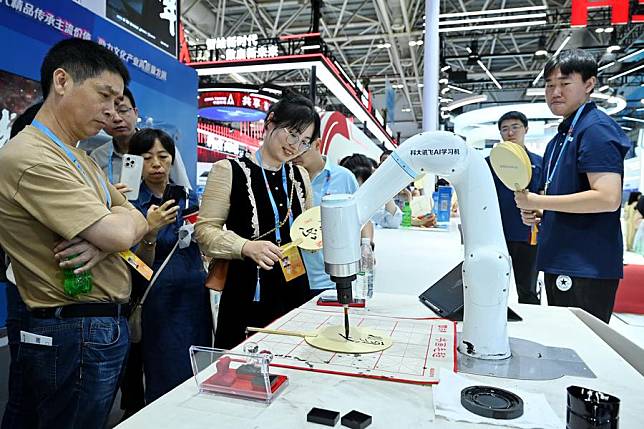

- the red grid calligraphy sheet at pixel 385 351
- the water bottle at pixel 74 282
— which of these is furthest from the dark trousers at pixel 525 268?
the water bottle at pixel 74 282

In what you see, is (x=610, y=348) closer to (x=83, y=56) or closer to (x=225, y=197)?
(x=225, y=197)

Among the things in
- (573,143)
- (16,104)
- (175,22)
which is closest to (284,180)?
(573,143)

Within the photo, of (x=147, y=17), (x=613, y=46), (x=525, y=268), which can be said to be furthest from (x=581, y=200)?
(x=613, y=46)

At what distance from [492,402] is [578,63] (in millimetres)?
1354

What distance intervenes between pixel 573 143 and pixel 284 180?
1023mm

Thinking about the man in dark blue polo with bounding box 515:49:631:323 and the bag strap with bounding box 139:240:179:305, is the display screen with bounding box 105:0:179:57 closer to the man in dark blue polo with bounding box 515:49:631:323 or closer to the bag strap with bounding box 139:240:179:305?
the bag strap with bounding box 139:240:179:305

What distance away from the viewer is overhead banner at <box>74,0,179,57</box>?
2844 mm

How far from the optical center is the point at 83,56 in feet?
3.95

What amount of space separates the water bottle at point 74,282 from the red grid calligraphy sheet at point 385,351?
453 millimetres

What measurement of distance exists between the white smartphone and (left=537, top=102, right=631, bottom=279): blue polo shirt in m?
1.48

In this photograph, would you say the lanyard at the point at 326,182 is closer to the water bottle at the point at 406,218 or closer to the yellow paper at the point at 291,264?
the yellow paper at the point at 291,264

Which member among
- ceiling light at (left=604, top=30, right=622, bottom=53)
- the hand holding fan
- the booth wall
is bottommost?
the hand holding fan

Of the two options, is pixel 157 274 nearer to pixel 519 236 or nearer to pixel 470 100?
pixel 519 236

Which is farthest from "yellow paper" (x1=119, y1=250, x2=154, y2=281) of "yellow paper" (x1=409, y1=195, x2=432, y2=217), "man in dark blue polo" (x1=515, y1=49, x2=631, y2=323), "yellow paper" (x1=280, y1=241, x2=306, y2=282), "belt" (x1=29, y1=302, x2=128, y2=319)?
"yellow paper" (x1=409, y1=195, x2=432, y2=217)
